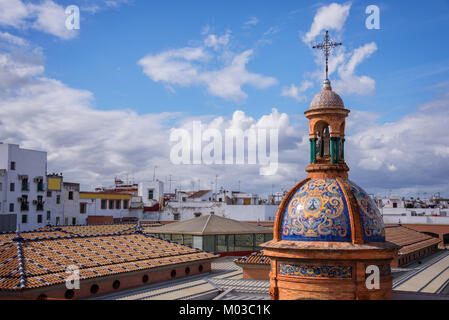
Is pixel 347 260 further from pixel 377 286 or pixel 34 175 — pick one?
pixel 34 175

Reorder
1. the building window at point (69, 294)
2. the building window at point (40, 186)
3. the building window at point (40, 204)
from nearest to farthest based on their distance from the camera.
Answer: the building window at point (69, 294) → the building window at point (40, 204) → the building window at point (40, 186)

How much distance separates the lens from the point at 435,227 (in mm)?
55375

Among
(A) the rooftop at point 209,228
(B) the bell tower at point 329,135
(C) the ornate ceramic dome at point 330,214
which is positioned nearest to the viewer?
(C) the ornate ceramic dome at point 330,214

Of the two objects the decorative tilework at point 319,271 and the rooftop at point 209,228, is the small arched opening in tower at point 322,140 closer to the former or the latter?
the decorative tilework at point 319,271

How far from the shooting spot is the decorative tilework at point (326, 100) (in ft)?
49.0

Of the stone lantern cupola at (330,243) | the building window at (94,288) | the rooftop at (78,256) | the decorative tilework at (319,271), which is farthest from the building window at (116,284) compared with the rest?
the decorative tilework at (319,271)

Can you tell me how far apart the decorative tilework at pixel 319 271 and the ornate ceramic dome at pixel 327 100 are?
5.12 metres

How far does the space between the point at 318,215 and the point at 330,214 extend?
0.34m

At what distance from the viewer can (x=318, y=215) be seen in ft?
43.7

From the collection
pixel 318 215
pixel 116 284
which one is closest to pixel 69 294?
pixel 116 284

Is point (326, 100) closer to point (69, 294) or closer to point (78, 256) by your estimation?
point (69, 294)

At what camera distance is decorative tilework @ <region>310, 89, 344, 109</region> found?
1494cm
